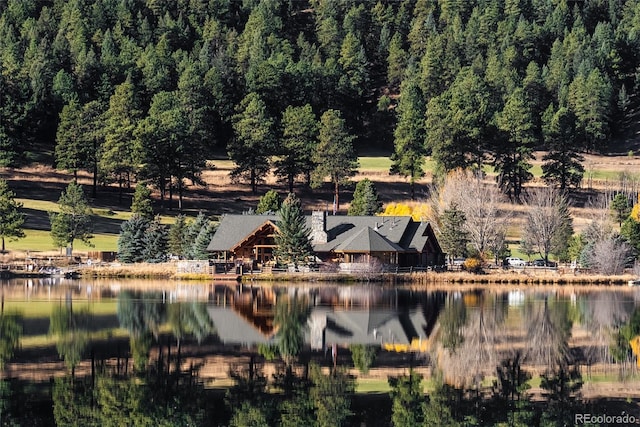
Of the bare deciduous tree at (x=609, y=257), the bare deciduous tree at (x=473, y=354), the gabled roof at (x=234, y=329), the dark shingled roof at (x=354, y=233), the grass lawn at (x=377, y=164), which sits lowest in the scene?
the bare deciduous tree at (x=473, y=354)

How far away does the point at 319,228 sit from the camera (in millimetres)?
97812

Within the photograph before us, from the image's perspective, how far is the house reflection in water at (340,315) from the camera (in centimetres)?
4861

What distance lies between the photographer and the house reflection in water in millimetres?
48612

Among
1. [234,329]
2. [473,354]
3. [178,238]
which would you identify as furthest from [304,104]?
[473,354]

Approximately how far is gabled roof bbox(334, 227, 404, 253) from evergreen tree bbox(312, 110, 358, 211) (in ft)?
107

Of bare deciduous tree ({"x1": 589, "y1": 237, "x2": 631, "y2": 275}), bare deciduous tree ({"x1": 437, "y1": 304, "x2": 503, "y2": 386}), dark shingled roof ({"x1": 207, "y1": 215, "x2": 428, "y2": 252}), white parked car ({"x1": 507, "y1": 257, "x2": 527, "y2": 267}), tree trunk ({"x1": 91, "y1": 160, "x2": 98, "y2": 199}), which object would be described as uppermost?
tree trunk ({"x1": 91, "y1": 160, "x2": 98, "y2": 199})

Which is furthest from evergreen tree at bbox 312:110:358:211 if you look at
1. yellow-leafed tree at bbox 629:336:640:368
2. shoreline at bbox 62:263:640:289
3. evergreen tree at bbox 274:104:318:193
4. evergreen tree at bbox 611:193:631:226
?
yellow-leafed tree at bbox 629:336:640:368

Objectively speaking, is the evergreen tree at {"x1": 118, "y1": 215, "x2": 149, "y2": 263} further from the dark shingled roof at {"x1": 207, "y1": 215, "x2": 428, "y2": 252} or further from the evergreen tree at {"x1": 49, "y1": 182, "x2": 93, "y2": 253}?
the dark shingled roof at {"x1": 207, "y1": 215, "x2": 428, "y2": 252}

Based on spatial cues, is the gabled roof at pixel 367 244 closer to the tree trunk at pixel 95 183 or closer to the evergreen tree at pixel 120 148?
the evergreen tree at pixel 120 148

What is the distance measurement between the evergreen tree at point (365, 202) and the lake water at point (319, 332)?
127 feet

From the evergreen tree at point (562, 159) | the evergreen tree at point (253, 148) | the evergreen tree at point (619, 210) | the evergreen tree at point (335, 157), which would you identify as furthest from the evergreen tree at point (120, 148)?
the evergreen tree at point (619, 210)

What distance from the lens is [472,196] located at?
107 metres

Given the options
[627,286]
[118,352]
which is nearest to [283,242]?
[627,286]

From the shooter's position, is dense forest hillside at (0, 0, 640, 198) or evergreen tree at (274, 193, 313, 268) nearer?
evergreen tree at (274, 193, 313, 268)
